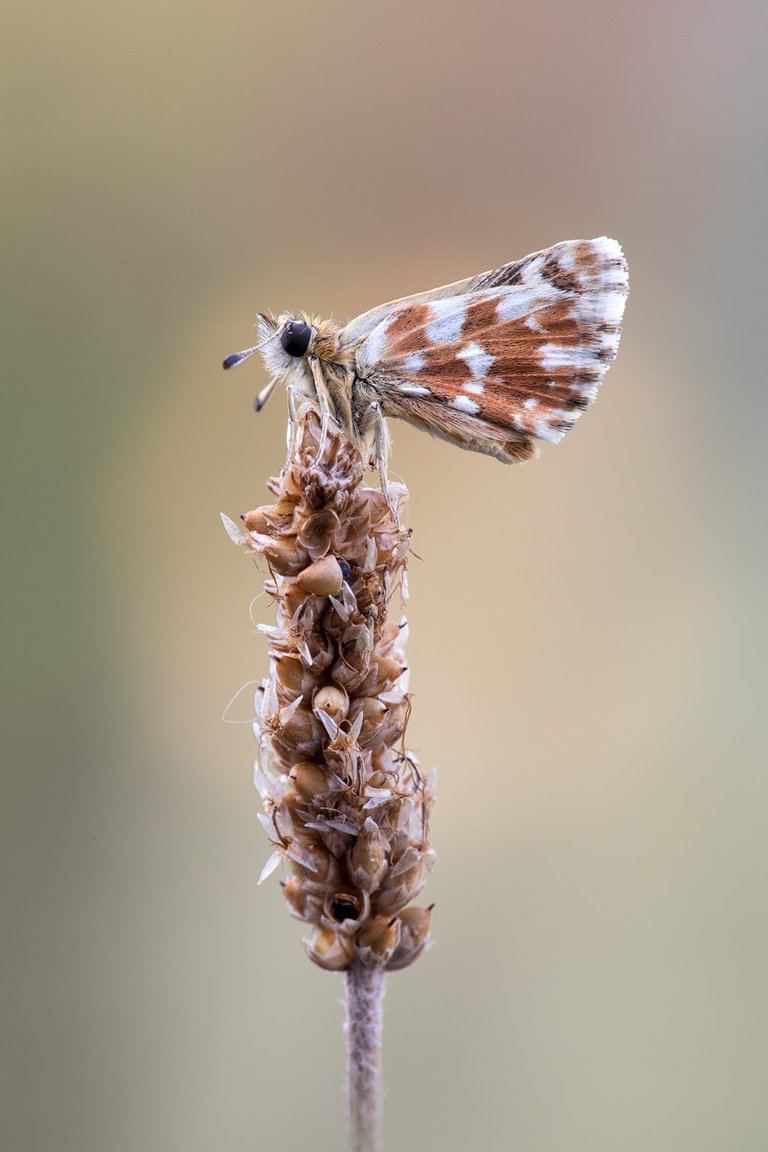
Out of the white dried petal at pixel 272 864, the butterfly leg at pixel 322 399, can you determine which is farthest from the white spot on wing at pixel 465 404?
the white dried petal at pixel 272 864

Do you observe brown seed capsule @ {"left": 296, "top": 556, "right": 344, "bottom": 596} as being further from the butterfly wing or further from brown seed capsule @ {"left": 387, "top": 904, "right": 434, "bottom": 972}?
the butterfly wing

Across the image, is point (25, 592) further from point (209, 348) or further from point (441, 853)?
point (441, 853)

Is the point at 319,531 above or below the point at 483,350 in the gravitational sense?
below

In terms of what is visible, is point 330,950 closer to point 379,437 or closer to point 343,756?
point 343,756

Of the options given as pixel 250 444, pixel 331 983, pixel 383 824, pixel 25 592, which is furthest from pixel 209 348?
pixel 383 824

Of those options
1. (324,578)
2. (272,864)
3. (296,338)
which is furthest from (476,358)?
(272,864)

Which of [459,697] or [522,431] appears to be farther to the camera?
[459,697]

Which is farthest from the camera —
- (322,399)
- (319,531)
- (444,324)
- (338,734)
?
(444,324)

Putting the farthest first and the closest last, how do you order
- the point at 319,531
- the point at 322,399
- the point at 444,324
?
the point at 444,324, the point at 322,399, the point at 319,531
